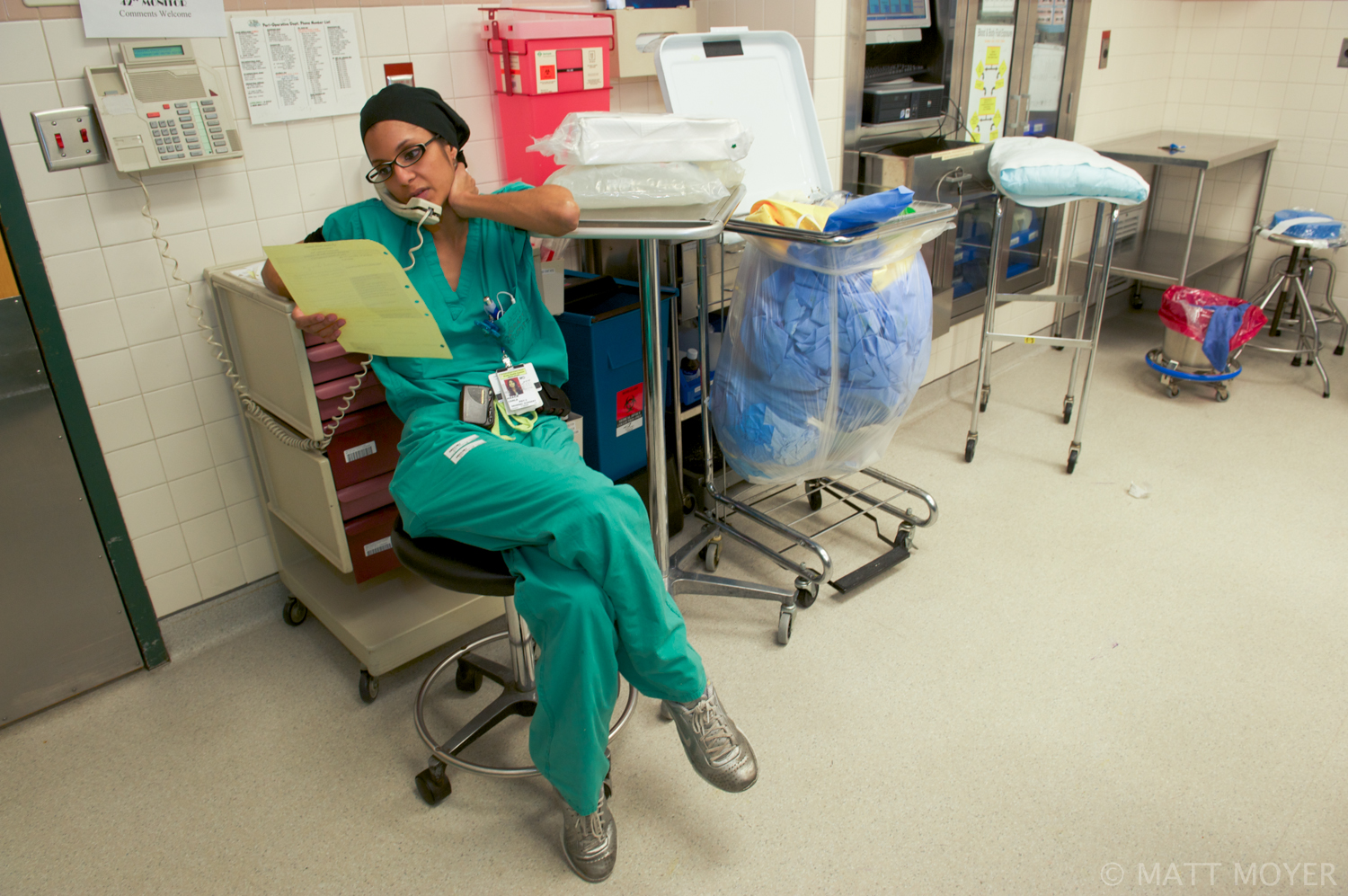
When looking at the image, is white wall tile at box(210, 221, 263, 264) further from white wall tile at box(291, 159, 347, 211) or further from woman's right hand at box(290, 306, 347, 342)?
woman's right hand at box(290, 306, 347, 342)

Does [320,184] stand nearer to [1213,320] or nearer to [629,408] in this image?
[629,408]

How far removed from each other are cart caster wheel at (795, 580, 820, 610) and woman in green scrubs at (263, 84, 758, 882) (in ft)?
2.52

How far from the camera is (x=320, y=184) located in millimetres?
2260

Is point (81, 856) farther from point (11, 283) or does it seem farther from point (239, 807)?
point (11, 283)

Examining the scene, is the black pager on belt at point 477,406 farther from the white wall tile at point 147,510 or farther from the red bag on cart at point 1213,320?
the red bag on cart at point 1213,320

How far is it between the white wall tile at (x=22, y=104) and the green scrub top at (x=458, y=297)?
2.10 ft

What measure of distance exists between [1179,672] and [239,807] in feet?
7.33

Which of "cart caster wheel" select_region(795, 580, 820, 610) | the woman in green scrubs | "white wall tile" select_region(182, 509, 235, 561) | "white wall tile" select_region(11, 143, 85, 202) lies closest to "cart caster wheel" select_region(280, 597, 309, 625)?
"white wall tile" select_region(182, 509, 235, 561)

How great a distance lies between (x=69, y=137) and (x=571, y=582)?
147cm

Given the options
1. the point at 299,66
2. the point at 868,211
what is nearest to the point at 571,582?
the point at 868,211

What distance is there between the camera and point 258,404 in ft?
7.17

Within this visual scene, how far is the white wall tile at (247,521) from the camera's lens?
7.84 feet

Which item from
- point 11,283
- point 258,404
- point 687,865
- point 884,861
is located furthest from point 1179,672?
point 11,283

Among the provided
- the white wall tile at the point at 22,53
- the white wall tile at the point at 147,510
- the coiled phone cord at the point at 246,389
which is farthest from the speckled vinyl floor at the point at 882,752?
the white wall tile at the point at 22,53
